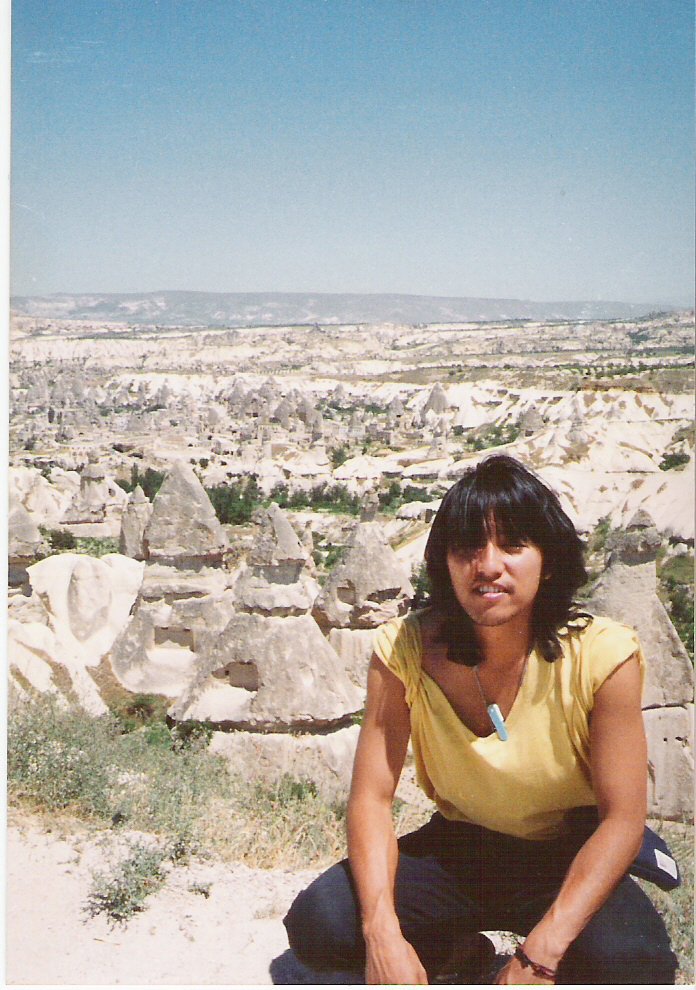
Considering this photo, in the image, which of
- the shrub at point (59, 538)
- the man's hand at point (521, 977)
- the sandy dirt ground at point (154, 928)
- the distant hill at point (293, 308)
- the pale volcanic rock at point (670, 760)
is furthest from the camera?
the shrub at point (59, 538)

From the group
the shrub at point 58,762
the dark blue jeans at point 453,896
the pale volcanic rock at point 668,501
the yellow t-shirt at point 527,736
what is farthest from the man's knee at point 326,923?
the pale volcanic rock at point 668,501

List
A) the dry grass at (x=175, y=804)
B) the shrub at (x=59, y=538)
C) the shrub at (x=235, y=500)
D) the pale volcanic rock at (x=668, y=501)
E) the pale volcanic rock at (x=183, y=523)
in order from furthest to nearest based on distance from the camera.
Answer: the shrub at (x=59, y=538), the shrub at (x=235, y=500), the pale volcanic rock at (x=183, y=523), the pale volcanic rock at (x=668, y=501), the dry grass at (x=175, y=804)

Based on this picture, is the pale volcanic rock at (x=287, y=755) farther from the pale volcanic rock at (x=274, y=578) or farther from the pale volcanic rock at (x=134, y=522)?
the pale volcanic rock at (x=134, y=522)

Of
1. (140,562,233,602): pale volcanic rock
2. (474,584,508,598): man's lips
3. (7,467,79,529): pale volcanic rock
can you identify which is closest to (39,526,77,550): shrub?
(7,467,79,529): pale volcanic rock

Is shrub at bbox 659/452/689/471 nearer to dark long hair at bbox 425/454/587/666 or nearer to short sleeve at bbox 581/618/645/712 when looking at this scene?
dark long hair at bbox 425/454/587/666

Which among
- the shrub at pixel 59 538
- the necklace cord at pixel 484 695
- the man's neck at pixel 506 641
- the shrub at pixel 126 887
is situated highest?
the man's neck at pixel 506 641

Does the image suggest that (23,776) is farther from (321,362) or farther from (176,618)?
(321,362)

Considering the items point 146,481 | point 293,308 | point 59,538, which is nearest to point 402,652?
point 293,308
